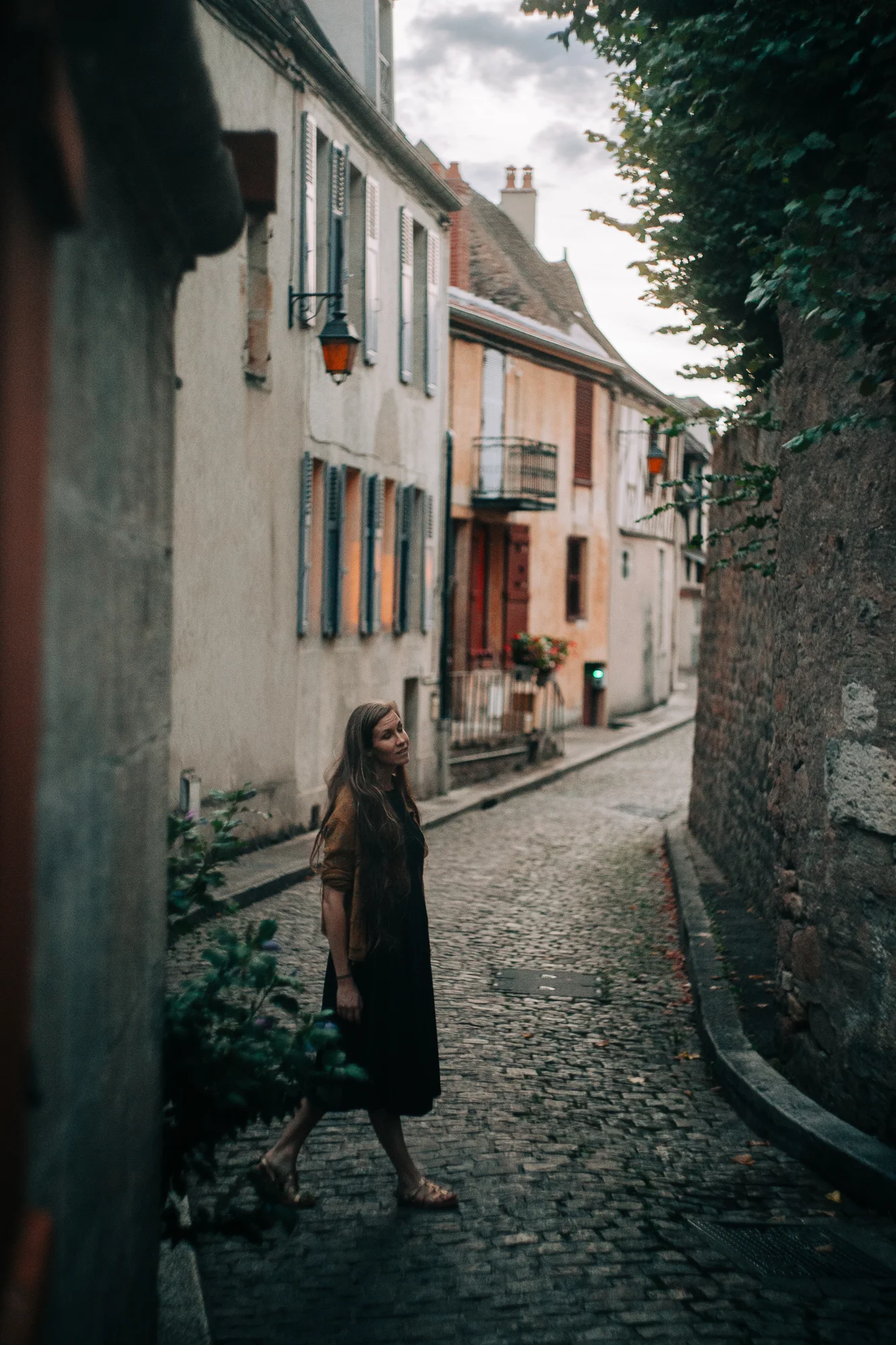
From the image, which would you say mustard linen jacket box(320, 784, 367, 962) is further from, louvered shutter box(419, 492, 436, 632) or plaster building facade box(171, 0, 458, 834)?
louvered shutter box(419, 492, 436, 632)

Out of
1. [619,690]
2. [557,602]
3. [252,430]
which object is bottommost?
[619,690]

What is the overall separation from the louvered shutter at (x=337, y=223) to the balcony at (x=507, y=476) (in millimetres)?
9258

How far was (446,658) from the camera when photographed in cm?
1855

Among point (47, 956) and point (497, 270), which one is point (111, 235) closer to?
point (47, 956)

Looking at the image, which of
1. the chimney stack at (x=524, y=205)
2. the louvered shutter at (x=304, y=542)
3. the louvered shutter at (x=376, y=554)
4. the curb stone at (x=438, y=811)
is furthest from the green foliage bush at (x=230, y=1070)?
the chimney stack at (x=524, y=205)

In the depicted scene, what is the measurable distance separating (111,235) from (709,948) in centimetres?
696

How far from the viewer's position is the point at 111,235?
2369 millimetres

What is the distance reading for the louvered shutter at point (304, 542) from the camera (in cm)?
1342

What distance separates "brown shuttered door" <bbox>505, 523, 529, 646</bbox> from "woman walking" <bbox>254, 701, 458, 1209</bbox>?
66.4 feet

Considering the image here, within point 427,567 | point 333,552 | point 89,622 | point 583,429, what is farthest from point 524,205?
point 89,622

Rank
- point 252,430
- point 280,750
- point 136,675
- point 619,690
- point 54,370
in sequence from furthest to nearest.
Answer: point 619,690
point 280,750
point 252,430
point 136,675
point 54,370

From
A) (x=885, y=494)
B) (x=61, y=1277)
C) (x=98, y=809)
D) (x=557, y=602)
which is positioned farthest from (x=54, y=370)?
(x=557, y=602)

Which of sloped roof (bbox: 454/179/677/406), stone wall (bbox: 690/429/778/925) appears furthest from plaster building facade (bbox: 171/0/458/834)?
sloped roof (bbox: 454/179/677/406)

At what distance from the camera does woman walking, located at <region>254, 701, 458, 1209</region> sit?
4707 millimetres
